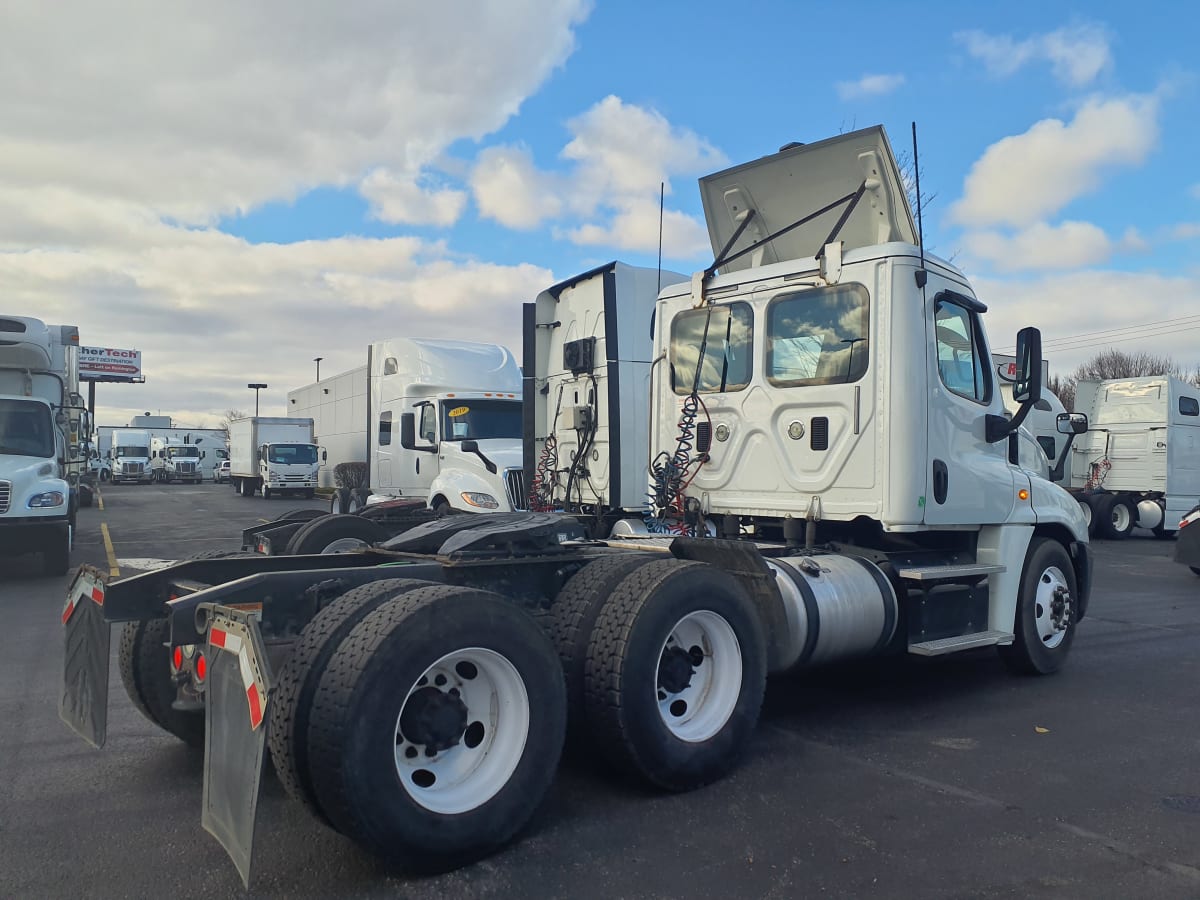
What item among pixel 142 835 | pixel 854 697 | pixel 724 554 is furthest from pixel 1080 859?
pixel 142 835

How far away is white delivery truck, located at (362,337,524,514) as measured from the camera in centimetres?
1202

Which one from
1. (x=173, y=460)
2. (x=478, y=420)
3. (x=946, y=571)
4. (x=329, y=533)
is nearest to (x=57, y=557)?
(x=478, y=420)

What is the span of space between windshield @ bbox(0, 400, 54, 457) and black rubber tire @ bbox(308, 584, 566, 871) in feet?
35.7

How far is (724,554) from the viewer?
521cm

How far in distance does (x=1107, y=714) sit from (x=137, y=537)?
17.7 meters

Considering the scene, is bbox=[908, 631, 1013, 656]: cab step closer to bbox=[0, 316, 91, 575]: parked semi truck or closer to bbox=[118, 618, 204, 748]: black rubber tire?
bbox=[118, 618, 204, 748]: black rubber tire

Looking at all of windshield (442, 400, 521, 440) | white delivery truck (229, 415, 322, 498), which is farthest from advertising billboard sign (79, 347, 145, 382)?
windshield (442, 400, 521, 440)

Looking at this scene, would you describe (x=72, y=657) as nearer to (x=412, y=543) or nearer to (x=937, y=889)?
(x=412, y=543)

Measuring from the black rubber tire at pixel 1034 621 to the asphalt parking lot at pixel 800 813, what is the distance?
16cm

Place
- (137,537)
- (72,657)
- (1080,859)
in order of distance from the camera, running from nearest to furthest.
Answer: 1. (1080,859)
2. (72,657)
3. (137,537)

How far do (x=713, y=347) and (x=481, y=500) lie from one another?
5.59 metres

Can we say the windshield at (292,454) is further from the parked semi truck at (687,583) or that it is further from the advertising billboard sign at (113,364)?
the advertising billboard sign at (113,364)

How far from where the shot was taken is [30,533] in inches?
460

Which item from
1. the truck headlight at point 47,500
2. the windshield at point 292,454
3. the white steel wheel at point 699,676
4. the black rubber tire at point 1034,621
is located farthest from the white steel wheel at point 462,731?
the windshield at point 292,454
